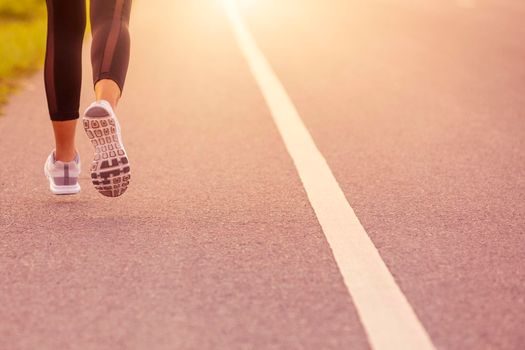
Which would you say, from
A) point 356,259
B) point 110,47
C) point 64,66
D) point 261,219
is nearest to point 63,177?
point 64,66

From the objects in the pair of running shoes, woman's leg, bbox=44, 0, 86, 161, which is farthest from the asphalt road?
woman's leg, bbox=44, 0, 86, 161

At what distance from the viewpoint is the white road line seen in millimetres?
2318

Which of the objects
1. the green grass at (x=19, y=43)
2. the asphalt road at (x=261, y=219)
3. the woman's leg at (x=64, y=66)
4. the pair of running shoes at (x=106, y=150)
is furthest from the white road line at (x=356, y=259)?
the green grass at (x=19, y=43)

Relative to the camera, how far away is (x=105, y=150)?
11.1ft

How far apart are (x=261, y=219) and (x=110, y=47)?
914mm

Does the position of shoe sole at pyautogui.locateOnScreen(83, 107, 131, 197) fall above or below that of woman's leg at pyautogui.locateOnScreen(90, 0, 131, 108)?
below

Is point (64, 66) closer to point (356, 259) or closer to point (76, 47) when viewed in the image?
point (76, 47)

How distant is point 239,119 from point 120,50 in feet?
7.73

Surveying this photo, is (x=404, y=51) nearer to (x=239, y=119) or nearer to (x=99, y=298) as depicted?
(x=239, y=119)

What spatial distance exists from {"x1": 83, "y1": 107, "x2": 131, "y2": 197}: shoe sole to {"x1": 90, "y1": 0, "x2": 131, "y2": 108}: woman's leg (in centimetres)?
14

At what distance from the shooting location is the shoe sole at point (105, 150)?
3.33 meters

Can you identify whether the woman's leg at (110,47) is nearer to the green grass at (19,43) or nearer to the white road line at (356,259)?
the white road line at (356,259)

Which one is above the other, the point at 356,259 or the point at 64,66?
the point at 64,66

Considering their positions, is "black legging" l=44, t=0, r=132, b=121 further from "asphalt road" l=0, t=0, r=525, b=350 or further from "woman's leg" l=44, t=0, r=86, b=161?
"asphalt road" l=0, t=0, r=525, b=350
